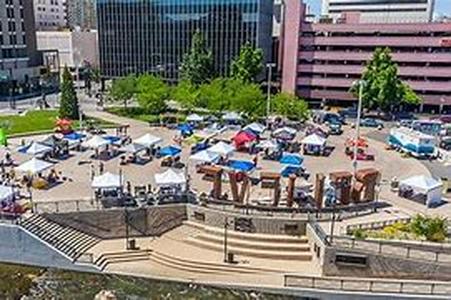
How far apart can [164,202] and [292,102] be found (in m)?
34.0

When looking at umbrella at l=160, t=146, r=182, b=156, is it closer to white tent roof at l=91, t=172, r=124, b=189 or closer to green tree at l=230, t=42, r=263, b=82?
white tent roof at l=91, t=172, r=124, b=189

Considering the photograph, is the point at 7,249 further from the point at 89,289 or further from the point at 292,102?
the point at 292,102

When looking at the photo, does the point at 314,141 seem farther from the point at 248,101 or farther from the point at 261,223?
the point at 261,223

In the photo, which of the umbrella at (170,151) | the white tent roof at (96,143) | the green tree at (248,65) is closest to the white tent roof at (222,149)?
the umbrella at (170,151)

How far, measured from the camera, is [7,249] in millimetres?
30703

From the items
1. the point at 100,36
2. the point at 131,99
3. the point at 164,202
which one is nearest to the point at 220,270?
the point at 164,202

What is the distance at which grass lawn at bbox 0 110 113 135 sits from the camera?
58875 mm

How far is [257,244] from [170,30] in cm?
7179

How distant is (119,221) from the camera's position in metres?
32.4

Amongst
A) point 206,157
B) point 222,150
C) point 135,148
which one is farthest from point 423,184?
point 135,148

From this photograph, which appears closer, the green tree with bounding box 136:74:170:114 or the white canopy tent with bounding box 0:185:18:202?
the white canopy tent with bounding box 0:185:18:202

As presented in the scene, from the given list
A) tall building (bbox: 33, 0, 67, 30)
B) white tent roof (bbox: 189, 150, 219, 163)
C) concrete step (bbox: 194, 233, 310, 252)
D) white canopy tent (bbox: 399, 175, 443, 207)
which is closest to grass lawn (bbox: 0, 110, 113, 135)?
white tent roof (bbox: 189, 150, 219, 163)

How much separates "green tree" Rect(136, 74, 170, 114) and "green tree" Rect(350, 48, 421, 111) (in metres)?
27.1

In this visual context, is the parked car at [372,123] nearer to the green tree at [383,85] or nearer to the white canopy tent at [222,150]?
the green tree at [383,85]
